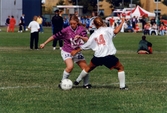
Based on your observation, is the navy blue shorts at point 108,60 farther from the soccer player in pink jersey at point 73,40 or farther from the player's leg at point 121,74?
the soccer player in pink jersey at point 73,40

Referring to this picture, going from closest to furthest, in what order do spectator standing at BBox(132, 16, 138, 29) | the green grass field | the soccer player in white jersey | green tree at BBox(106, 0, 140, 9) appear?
1. the green grass field
2. the soccer player in white jersey
3. spectator standing at BBox(132, 16, 138, 29)
4. green tree at BBox(106, 0, 140, 9)

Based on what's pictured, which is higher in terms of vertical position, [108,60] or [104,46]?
[104,46]

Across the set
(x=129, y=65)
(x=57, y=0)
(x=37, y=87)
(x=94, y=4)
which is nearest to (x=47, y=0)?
(x=57, y=0)

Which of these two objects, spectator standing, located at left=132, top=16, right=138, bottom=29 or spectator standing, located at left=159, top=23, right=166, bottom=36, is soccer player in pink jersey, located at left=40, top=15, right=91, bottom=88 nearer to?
spectator standing, located at left=159, top=23, right=166, bottom=36

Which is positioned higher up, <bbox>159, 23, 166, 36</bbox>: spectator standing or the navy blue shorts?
the navy blue shorts

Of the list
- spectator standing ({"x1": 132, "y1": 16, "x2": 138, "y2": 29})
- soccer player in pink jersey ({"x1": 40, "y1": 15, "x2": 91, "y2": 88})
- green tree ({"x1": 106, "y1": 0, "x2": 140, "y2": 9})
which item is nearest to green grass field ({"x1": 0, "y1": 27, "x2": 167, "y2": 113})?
soccer player in pink jersey ({"x1": 40, "y1": 15, "x2": 91, "y2": 88})

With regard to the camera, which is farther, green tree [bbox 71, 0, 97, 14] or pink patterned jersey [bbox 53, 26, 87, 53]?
green tree [bbox 71, 0, 97, 14]

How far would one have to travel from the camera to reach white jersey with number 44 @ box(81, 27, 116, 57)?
12742 millimetres

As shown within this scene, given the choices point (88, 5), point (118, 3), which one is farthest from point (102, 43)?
point (118, 3)

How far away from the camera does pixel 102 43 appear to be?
1272 centimetres

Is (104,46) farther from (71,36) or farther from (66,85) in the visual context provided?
(66,85)

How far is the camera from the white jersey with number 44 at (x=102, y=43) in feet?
41.8

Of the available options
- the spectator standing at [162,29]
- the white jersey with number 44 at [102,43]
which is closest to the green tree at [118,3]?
the spectator standing at [162,29]

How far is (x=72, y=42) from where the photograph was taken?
13562 millimetres
